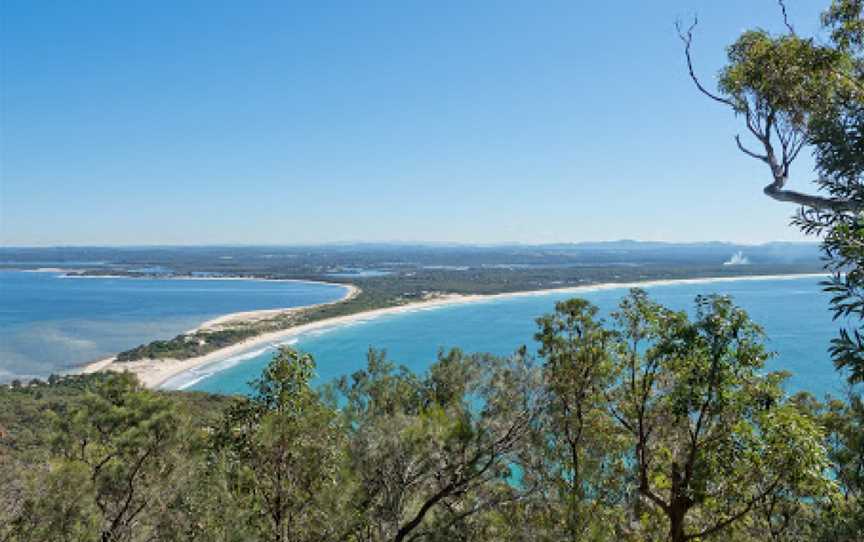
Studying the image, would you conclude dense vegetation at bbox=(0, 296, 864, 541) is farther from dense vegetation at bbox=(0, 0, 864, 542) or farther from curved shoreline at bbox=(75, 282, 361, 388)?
curved shoreline at bbox=(75, 282, 361, 388)

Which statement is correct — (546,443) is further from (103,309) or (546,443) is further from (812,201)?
(103,309)

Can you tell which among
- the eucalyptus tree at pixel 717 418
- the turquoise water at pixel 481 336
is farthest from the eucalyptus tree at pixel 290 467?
the turquoise water at pixel 481 336

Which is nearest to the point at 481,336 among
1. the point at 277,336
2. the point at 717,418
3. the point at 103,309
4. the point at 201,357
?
the point at 277,336

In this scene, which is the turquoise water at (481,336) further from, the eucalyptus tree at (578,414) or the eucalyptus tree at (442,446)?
the eucalyptus tree at (578,414)

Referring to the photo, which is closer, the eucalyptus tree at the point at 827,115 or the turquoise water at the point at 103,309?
the eucalyptus tree at the point at 827,115

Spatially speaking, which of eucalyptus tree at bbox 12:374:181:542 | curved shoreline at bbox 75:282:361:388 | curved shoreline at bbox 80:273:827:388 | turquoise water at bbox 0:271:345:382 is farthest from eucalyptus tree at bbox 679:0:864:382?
turquoise water at bbox 0:271:345:382

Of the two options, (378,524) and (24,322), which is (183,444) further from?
(24,322)

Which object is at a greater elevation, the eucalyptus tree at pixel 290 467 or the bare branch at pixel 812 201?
the bare branch at pixel 812 201
